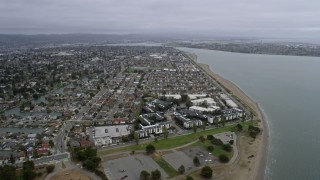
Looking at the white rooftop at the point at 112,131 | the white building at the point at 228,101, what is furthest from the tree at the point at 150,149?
the white building at the point at 228,101

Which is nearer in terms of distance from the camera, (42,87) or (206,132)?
(206,132)

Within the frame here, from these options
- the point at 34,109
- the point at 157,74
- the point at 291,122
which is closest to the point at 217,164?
the point at 291,122

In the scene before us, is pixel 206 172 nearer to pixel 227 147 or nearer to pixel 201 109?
pixel 227 147

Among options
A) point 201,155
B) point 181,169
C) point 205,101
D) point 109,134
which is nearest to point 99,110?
point 109,134

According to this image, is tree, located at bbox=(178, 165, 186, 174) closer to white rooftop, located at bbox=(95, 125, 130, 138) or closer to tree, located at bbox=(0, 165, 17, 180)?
white rooftop, located at bbox=(95, 125, 130, 138)

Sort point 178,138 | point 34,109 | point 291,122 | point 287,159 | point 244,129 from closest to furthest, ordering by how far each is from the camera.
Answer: point 287,159 → point 178,138 → point 244,129 → point 291,122 → point 34,109

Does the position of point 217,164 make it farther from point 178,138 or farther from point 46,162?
point 46,162
